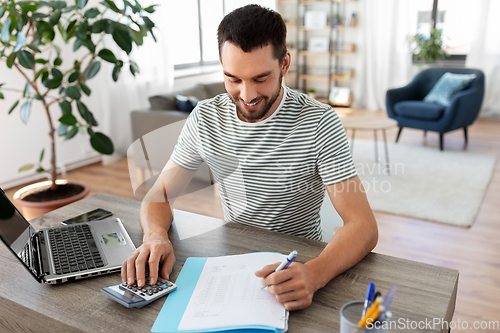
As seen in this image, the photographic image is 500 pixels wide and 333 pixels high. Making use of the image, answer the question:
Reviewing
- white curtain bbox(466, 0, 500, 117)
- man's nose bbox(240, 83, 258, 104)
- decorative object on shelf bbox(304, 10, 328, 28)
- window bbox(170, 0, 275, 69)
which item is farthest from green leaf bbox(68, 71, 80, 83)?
white curtain bbox(466, 0, 500, 117)

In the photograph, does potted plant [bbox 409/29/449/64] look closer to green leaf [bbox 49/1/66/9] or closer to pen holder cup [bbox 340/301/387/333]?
green leaf [bbox 49/1/66/9]

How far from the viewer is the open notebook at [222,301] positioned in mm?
749

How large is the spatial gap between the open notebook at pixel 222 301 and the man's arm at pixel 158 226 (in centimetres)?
5

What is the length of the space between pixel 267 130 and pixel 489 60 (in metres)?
5.32

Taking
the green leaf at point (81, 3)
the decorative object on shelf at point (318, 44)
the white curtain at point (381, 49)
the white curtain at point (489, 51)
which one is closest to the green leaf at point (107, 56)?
the green leaf at point (81, 3)

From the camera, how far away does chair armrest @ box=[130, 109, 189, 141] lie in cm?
Answer: 309

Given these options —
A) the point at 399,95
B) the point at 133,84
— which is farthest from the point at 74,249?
the point at 399,95

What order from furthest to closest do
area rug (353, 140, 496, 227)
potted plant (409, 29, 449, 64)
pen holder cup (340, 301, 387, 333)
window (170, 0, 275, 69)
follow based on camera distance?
potted plant (409, 29, 449, 64) → window (170, 0, 275, 69) → area rug (353, 140, 496, 227) → pen holder cup (340, 301, 387, 333)

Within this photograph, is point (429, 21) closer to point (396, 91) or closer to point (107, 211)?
point (396, 91)

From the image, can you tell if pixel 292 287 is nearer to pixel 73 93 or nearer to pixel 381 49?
pixel 73 93

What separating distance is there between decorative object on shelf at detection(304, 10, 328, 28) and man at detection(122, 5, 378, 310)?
558cm

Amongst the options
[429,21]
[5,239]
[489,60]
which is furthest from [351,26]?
[5,239]

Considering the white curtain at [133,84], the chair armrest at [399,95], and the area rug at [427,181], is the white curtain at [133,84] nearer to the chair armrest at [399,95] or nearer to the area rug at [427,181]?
the area rug at [427,181]

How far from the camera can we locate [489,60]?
5418 millimetres
